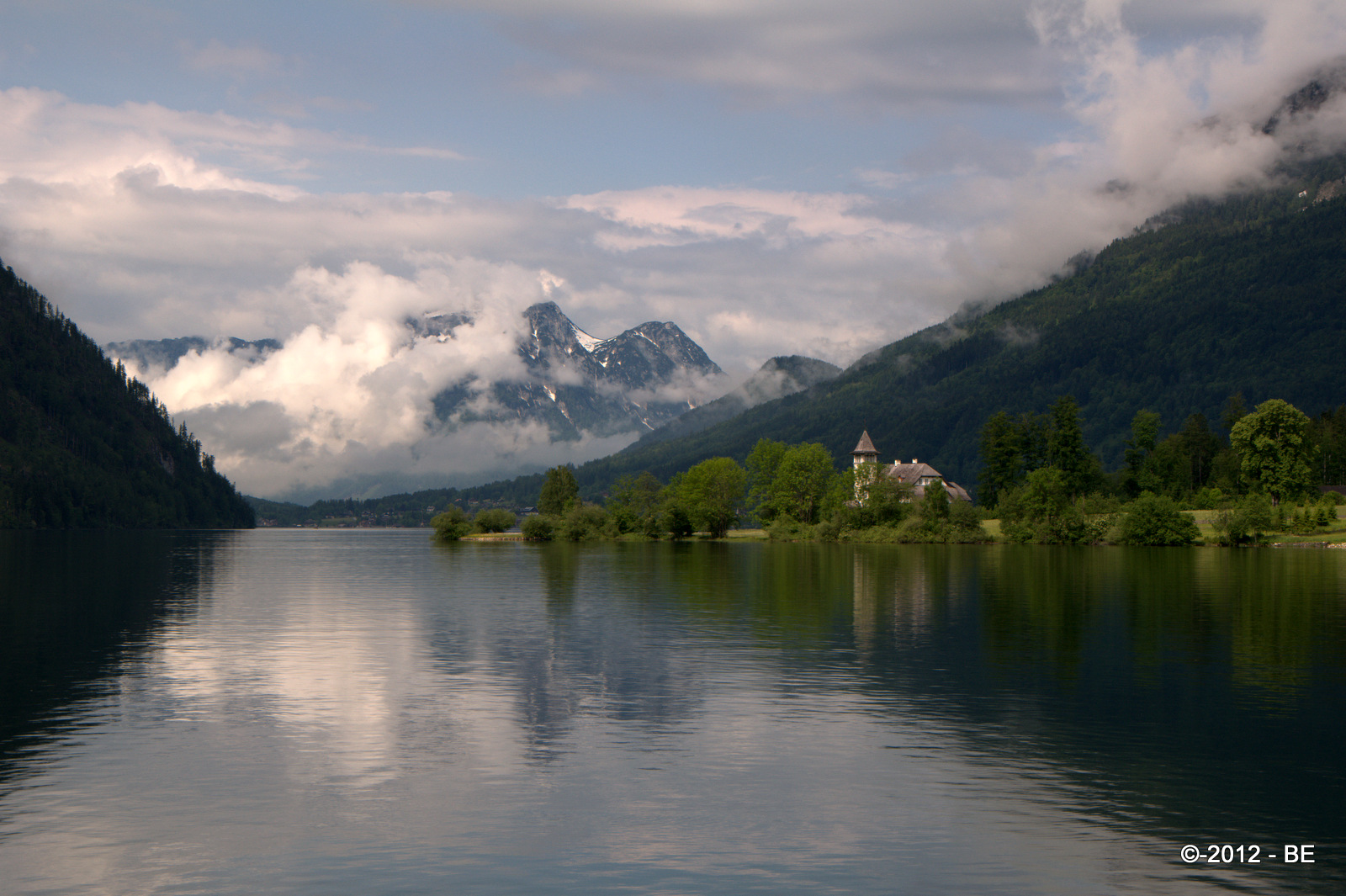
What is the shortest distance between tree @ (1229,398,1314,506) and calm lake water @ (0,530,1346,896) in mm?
110736

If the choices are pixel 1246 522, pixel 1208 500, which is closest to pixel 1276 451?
pixel 1246 522

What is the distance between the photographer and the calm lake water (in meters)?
21.3

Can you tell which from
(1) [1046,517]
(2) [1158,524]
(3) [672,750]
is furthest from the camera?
(1) [1046,517]

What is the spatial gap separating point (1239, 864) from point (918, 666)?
2402 centimetres

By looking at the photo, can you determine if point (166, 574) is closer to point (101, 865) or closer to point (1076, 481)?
point (101, 865)

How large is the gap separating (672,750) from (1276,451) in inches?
6477

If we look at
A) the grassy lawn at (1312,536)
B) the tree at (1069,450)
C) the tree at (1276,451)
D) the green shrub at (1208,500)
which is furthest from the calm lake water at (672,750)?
the green shrub at (1208,500)

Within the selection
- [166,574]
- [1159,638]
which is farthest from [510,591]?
[1159,638]

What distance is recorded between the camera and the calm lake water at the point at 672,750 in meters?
21.3

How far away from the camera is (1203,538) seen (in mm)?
163500

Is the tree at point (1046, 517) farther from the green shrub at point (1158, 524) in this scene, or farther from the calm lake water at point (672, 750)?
the calm lake water at point (672, 750)

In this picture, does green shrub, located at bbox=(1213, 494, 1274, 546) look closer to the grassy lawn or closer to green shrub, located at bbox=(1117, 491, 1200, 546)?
the grassy lawn

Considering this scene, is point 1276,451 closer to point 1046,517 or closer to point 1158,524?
point 1158,524

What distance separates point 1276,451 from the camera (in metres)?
166
